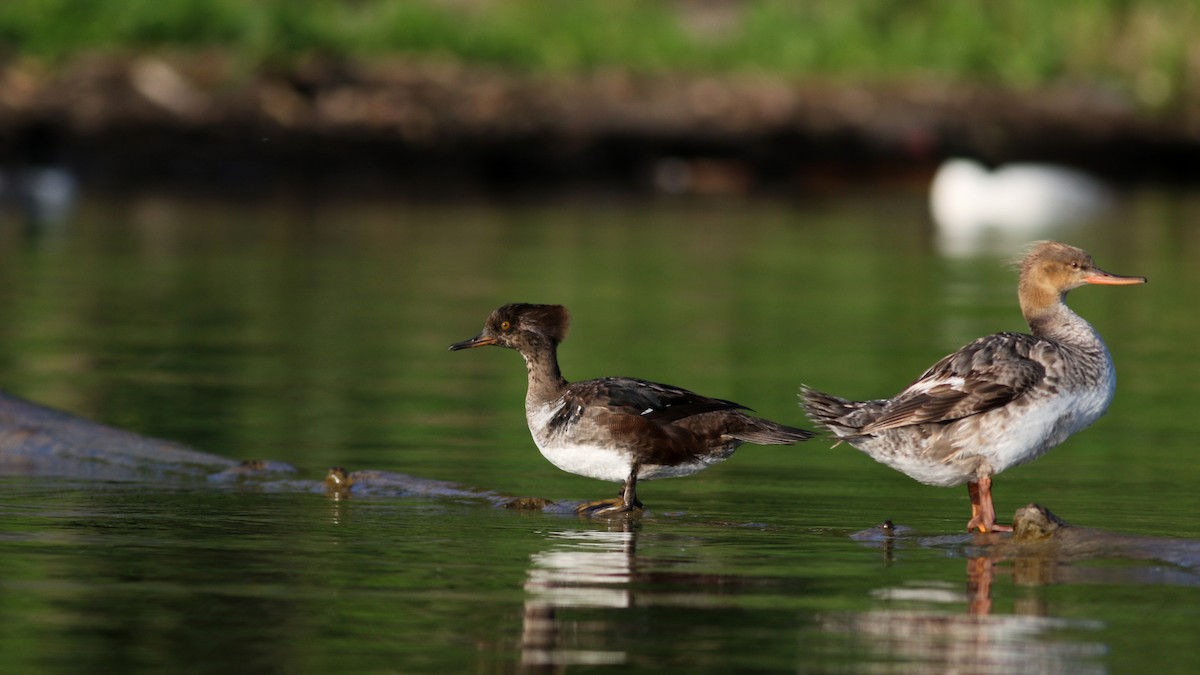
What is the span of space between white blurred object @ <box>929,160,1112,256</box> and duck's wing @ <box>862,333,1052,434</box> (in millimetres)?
24049

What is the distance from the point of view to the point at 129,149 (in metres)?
35.0

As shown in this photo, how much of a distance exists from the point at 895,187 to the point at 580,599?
112 ft

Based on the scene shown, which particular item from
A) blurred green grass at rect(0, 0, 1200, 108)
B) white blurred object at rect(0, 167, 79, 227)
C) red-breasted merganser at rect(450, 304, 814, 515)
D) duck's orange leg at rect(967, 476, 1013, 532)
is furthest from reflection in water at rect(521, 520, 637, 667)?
blurred green grass at rect(0, 0, 1200, 108)

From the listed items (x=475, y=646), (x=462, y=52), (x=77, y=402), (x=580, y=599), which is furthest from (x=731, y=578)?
(x=462, y=52)

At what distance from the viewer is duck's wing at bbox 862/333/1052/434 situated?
8.80 metres

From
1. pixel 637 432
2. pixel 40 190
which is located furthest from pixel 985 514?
pixel 40 190

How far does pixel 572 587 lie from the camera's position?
24.6ft

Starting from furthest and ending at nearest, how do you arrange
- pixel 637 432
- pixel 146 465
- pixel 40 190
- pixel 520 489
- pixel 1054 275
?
1. pixel 40 190
2. pixel 146 465
3. pixel 520 489
4. pixel 1054 275
5. pixel 637 432

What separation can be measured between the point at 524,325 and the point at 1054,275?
2551 mm

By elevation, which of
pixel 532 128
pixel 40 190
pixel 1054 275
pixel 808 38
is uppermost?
pixel 808 38

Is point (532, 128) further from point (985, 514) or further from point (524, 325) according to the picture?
point (985, 514)

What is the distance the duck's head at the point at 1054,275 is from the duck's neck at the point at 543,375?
88.9 inches

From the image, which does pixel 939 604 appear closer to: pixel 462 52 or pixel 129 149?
pixel 129 149

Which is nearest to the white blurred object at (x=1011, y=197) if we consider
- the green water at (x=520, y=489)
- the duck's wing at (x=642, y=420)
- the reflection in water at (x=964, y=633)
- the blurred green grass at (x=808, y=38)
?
the blurred green grass at (x=808, y=38)
